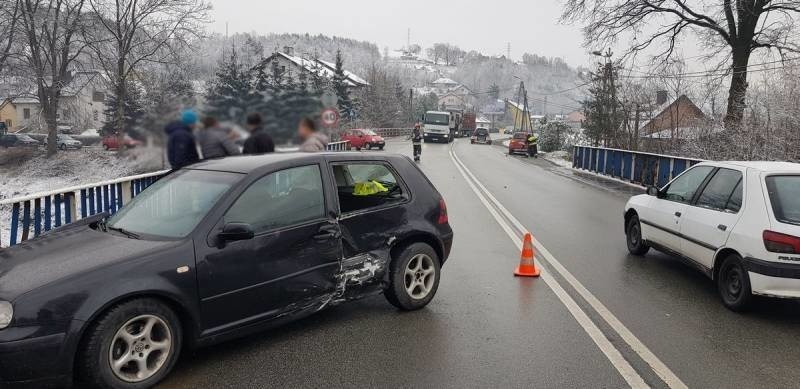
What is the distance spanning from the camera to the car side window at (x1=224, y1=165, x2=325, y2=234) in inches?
172

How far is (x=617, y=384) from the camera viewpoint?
3926 millimetres

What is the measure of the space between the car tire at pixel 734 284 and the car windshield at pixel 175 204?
4618 mm

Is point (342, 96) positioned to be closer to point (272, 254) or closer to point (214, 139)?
point (214, 139)

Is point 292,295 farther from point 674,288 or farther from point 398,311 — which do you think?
point 674,288

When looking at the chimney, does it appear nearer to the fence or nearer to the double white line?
the fence

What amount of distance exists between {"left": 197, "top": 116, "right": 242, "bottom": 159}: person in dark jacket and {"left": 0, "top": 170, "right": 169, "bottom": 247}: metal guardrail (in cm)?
132

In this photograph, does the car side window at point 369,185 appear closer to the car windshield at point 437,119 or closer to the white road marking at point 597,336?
the white road marking at point 597,336

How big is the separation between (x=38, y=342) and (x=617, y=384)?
359 centimetres

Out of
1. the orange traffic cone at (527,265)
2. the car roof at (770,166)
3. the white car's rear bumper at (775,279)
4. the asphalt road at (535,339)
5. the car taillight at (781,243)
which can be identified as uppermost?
the car roof at (770,166)

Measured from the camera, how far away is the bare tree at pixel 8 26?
31144mm

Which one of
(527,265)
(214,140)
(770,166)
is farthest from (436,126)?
(770,166)

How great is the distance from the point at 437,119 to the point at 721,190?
4730cm

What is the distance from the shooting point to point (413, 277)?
5.53m

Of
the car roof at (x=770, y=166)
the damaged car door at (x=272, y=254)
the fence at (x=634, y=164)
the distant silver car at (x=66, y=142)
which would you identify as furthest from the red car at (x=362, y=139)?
the damaged car door at (x=272, y=254)
